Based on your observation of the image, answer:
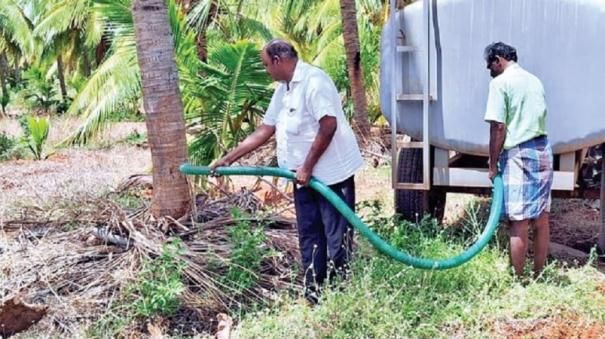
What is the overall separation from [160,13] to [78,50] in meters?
22.0

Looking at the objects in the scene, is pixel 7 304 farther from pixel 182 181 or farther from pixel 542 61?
pixel 542 61

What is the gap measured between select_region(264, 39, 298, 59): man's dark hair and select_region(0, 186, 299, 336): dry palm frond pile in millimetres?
1310

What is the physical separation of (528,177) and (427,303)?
106 centimetres

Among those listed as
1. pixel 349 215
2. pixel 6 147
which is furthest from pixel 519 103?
pixel 6 147

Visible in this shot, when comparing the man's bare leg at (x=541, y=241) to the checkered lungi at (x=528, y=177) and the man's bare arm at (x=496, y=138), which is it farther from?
the man's bare arm at (x=496, y=138)

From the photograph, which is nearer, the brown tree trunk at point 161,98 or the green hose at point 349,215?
the green hose at point 349,215

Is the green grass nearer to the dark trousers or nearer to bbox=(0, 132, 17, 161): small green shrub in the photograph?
the dark trousers

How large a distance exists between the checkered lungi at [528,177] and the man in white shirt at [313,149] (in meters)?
1.03

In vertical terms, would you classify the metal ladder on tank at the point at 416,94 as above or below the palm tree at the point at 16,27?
below

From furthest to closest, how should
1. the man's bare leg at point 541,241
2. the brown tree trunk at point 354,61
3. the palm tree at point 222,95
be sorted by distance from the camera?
1. the brown tree trunk at point 354,61
2. the palm tree at point 222,95
3. the man's bare leg at point 541,241

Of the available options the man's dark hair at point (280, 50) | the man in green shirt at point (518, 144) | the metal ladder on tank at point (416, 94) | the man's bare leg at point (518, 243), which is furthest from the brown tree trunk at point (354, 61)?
the man's dark hair at point (280, 50)

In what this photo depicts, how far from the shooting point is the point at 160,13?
4680 mm

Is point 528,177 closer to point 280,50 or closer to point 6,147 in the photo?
point 280,50

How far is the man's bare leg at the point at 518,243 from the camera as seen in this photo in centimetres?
460
